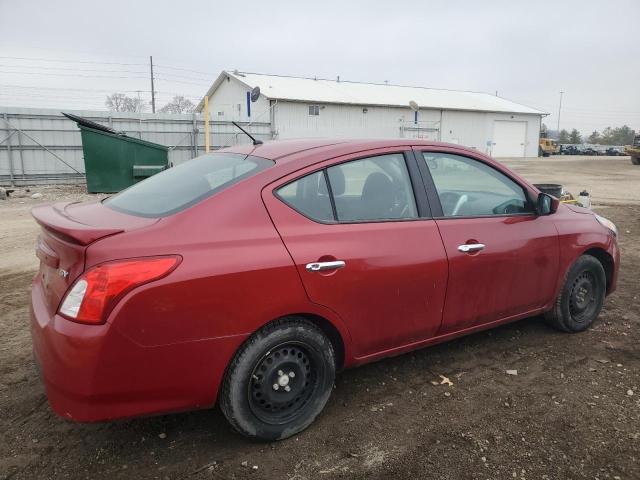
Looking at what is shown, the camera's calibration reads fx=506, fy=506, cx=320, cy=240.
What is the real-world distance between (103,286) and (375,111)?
34876 mm

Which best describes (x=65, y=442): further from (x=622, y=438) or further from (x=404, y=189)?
(x=622, y=438)

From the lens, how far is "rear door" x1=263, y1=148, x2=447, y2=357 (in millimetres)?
2629

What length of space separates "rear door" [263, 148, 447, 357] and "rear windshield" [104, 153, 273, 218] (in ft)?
0.92

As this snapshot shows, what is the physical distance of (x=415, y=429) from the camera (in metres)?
2.80

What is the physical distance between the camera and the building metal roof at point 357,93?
33.6m

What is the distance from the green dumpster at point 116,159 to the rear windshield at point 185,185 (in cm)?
1103

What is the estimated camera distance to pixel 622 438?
2697 millimetres

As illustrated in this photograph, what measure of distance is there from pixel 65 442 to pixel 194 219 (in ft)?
4.62

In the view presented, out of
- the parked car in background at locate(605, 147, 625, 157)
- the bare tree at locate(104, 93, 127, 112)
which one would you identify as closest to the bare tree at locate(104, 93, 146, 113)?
the bare tree at locate(104, 93, 127, 112)

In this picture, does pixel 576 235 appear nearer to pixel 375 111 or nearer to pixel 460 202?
pixel 460 202

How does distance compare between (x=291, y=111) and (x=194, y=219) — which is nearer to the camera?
(x=194, y=219)

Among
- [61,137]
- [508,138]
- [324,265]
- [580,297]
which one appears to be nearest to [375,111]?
[508,138]

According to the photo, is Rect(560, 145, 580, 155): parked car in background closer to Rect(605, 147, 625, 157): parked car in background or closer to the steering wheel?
Rect(605, 147, 625, 157): parked car in background

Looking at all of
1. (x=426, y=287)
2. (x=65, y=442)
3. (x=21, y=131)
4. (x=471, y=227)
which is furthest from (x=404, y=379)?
(x=21, y=131)
